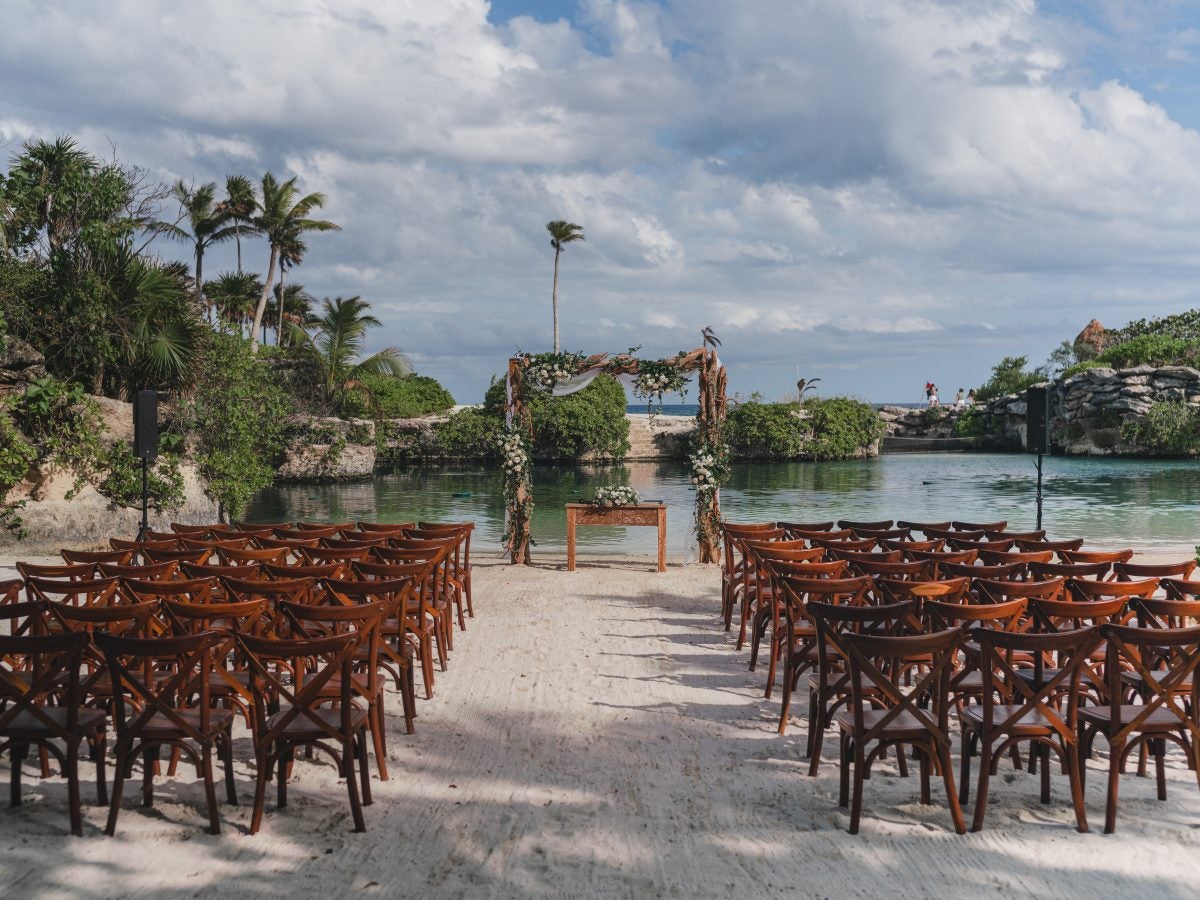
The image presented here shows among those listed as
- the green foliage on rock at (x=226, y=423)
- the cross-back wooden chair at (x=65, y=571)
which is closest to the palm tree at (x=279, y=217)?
the green foliage on rock at (x=226, y=423)

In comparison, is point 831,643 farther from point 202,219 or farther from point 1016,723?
point 202,219

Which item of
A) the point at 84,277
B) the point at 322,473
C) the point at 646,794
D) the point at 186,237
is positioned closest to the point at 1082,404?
the point at 322,473

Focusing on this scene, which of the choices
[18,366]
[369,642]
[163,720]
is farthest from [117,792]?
[18,366]

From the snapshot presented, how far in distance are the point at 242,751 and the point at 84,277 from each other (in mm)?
15486

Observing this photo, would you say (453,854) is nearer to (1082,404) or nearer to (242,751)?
(242,751)

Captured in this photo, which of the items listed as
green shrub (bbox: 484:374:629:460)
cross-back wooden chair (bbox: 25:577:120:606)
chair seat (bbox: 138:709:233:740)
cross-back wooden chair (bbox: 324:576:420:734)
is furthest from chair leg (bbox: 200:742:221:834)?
green shrub (bbox: 484:374:629:460)

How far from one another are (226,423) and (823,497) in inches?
825

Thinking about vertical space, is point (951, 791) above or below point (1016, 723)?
below

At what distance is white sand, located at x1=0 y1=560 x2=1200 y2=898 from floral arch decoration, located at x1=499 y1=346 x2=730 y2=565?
7.40 m

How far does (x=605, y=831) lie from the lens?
4.52m

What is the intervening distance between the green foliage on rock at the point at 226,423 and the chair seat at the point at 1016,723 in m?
17.8

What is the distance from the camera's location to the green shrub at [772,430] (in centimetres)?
5725

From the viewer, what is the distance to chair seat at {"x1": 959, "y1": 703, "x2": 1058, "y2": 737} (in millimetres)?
4578

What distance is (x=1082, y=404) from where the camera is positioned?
5609 cm
